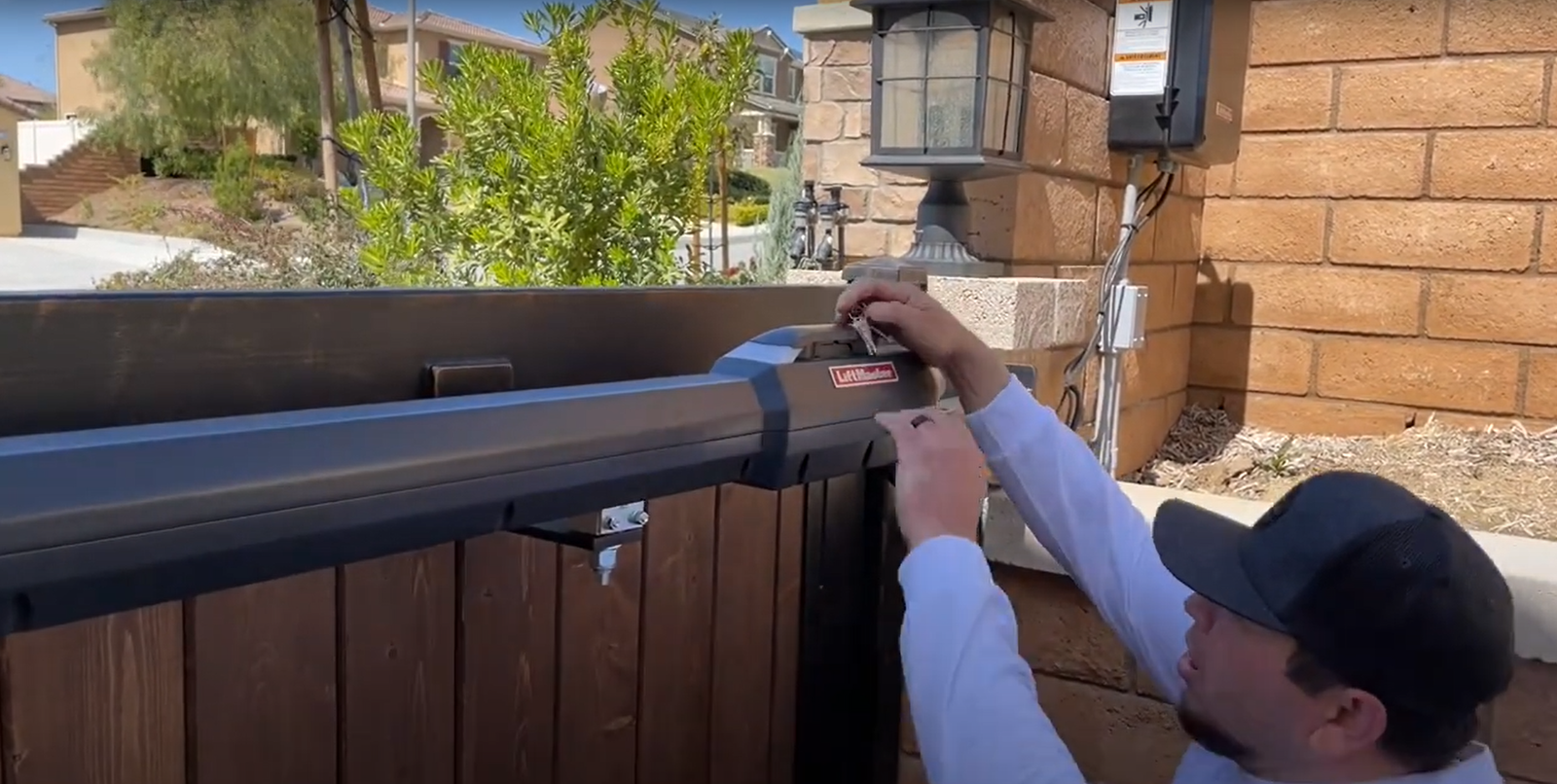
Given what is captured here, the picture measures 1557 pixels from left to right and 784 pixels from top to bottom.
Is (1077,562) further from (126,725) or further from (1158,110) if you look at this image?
(1158,110)

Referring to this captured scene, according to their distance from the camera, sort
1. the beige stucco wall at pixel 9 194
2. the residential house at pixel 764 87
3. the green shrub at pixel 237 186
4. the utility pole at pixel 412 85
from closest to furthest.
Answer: the utility pole at pixel 412 85, the residential house at pixel 764 87, the beige stucco wall at pixel 9 194, the green shrub at pixel 237 186

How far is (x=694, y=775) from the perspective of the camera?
1778 millimetres

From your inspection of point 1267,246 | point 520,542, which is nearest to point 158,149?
point 1267,246

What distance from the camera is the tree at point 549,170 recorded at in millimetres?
4730

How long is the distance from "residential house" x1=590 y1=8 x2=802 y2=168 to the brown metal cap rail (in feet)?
9.36

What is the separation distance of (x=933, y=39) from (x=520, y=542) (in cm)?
127

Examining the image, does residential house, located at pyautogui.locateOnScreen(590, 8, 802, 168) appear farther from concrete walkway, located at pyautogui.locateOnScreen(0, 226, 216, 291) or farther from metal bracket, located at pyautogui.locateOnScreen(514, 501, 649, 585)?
metal bracket, located at pyautogui.locateOnScreen(514, 501, 649, 585)

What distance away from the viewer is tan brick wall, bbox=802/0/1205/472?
Result: 2.50 meters

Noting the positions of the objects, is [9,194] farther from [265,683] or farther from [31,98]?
[265,683]

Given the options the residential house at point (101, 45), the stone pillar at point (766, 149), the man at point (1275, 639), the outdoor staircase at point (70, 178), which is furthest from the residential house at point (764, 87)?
the outdoor staircase at point (70, 178)

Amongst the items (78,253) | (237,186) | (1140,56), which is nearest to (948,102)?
(1140,56)

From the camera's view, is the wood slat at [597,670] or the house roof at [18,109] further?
the house roof at [18,109]

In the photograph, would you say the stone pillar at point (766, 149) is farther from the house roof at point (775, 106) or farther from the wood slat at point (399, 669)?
the wood slat at point (399, 669)

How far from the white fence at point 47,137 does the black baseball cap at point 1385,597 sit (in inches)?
723
